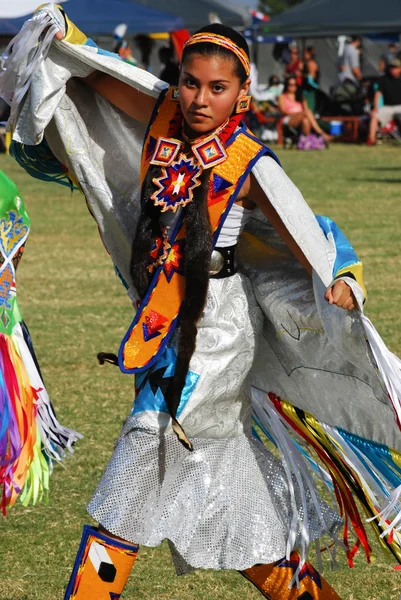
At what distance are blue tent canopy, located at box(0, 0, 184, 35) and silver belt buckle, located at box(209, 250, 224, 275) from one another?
15677mm

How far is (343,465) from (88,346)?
3.07 meters

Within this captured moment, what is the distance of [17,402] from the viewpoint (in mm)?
2994

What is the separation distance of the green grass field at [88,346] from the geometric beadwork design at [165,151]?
133cm

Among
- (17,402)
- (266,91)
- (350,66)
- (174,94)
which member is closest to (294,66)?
(350,66)

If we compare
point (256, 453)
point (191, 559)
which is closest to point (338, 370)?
point (256, 453)

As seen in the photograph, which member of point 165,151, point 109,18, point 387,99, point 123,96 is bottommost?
point 165,151

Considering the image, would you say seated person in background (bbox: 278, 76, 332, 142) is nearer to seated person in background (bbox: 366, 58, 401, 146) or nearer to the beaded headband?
seated person in background (bbox: 366, 58, 401, 146)

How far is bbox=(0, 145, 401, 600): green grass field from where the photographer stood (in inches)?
128

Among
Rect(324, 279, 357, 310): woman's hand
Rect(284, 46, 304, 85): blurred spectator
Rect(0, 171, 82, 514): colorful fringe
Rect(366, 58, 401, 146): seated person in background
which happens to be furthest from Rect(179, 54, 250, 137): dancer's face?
Rect(284, 46, 304, 85): blurred spectator

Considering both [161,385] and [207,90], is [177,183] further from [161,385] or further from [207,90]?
[161,385]

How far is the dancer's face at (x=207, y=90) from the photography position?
99.1 inches

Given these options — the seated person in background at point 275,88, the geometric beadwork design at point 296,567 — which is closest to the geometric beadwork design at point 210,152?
the geometric beadwork design at point 296,567

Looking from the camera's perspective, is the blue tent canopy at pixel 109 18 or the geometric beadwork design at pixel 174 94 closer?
the geometric beadwork design at pixel 174 94

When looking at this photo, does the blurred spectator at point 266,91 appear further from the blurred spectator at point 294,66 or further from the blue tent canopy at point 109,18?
the blue tent canopy at point 109,18
